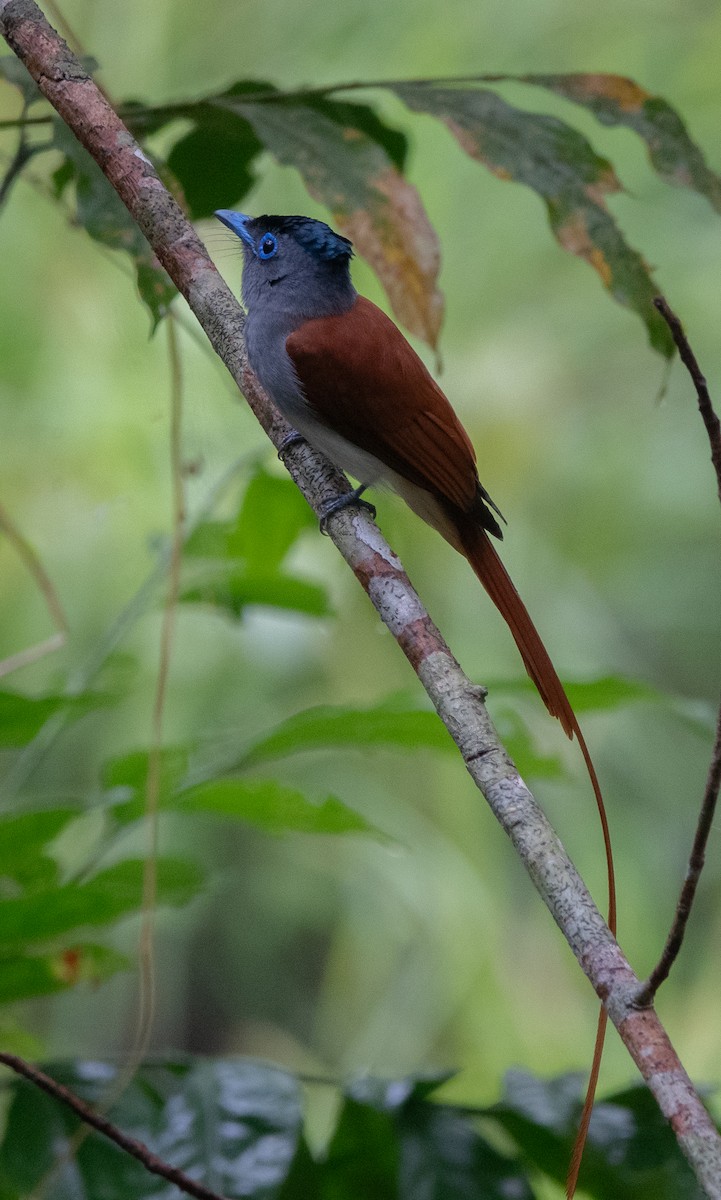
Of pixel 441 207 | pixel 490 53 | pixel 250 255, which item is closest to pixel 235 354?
pixel 250 255

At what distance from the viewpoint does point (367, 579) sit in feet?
3.22

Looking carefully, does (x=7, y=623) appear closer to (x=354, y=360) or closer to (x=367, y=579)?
(x=354, y=360)

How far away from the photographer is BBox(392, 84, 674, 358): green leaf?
4.23ft

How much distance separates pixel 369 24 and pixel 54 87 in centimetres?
242

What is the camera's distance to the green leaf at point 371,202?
50.7 inches

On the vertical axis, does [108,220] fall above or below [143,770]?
above

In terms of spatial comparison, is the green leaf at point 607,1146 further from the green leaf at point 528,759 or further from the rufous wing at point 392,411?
the rufous wing at point 392,411

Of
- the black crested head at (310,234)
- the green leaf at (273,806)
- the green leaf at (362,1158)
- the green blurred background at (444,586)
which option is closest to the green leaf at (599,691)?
the green leaf at (273,806)

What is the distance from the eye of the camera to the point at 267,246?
1663mm

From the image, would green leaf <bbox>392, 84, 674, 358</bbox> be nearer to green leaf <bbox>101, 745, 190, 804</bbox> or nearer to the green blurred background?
green leaf <bbox>101, 745, 190, 804</bbox>

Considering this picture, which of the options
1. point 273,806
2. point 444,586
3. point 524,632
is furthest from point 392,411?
point 444,586

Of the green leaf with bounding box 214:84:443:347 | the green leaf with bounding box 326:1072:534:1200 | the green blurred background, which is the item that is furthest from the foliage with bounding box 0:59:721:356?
the green blurred background

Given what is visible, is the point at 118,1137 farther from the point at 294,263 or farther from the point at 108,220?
the point at 294,263

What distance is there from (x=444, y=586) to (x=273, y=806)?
6.04 ft
